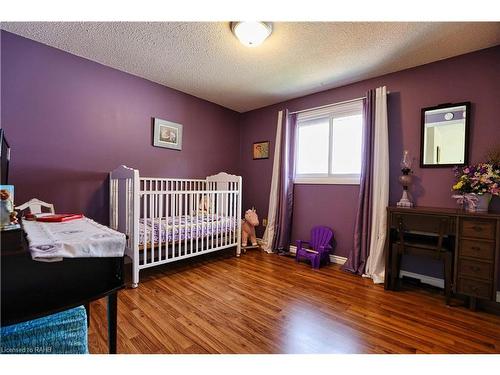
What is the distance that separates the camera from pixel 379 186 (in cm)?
228

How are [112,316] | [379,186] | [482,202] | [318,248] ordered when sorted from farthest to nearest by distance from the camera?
1. [318,248]
2. [379,186]
3. [482,202]
4. [112,316]

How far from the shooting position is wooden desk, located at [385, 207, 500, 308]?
1.56 metres

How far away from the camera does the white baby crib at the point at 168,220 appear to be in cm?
199

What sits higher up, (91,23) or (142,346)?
(91,23)

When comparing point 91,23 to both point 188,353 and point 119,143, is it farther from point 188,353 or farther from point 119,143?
point 188,353

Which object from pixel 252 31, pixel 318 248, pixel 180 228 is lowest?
pixel 318 248

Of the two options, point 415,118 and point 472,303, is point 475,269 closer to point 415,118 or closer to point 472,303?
point 472,303

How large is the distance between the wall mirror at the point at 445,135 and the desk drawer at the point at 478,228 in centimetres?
59

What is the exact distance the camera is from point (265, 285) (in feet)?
6.64

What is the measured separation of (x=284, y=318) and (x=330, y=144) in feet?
6.83

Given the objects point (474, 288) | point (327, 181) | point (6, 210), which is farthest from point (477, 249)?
point (6, 210)

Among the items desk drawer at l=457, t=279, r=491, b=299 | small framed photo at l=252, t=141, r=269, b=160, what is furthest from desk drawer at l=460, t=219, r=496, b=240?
small framed photo at l=252, t=141, r=269, b=160

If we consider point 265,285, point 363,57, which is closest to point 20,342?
point 265,285

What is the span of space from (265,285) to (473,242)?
1.62 m
